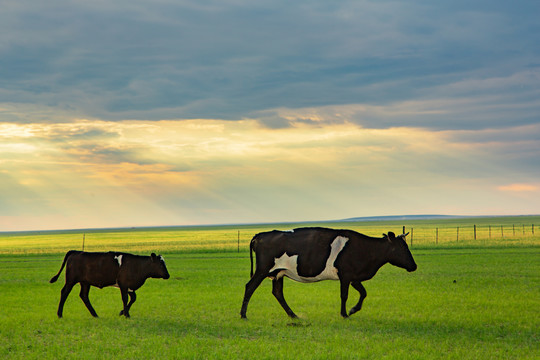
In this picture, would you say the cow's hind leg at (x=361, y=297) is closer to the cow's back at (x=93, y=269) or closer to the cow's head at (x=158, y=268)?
the cow's head at (x=158, y=268)

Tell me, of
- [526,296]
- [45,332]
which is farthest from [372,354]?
[526,296]

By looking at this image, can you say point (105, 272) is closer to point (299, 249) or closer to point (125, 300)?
point (125, 300)

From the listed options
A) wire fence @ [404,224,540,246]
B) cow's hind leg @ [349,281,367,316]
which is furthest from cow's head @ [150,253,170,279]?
wire fence @ [404,224,540,246]

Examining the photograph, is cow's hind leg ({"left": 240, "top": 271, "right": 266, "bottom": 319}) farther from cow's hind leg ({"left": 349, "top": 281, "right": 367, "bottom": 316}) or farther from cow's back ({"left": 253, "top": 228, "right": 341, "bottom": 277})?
cow's hind leg ({"left": 349, "top": 281, "right": 367, "bottom": 316})

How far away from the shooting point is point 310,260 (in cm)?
1658

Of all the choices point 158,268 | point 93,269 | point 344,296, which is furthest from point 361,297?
point 93,269

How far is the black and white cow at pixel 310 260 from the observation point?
16.6 m

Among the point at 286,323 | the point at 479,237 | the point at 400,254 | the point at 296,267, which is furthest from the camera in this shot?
the point at 479,237

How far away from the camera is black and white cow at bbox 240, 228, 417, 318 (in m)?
16.6

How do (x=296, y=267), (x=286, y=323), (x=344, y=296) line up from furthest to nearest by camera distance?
1. (x=296, y=267)
2. (x=344, y=296)
3. (x=286, y=323)

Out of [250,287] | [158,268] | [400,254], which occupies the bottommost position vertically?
[250,287]

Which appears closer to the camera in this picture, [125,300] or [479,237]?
[125,300]

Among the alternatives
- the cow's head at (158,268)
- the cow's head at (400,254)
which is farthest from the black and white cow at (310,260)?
the cow's head at (158,268)

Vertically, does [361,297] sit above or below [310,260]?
below
